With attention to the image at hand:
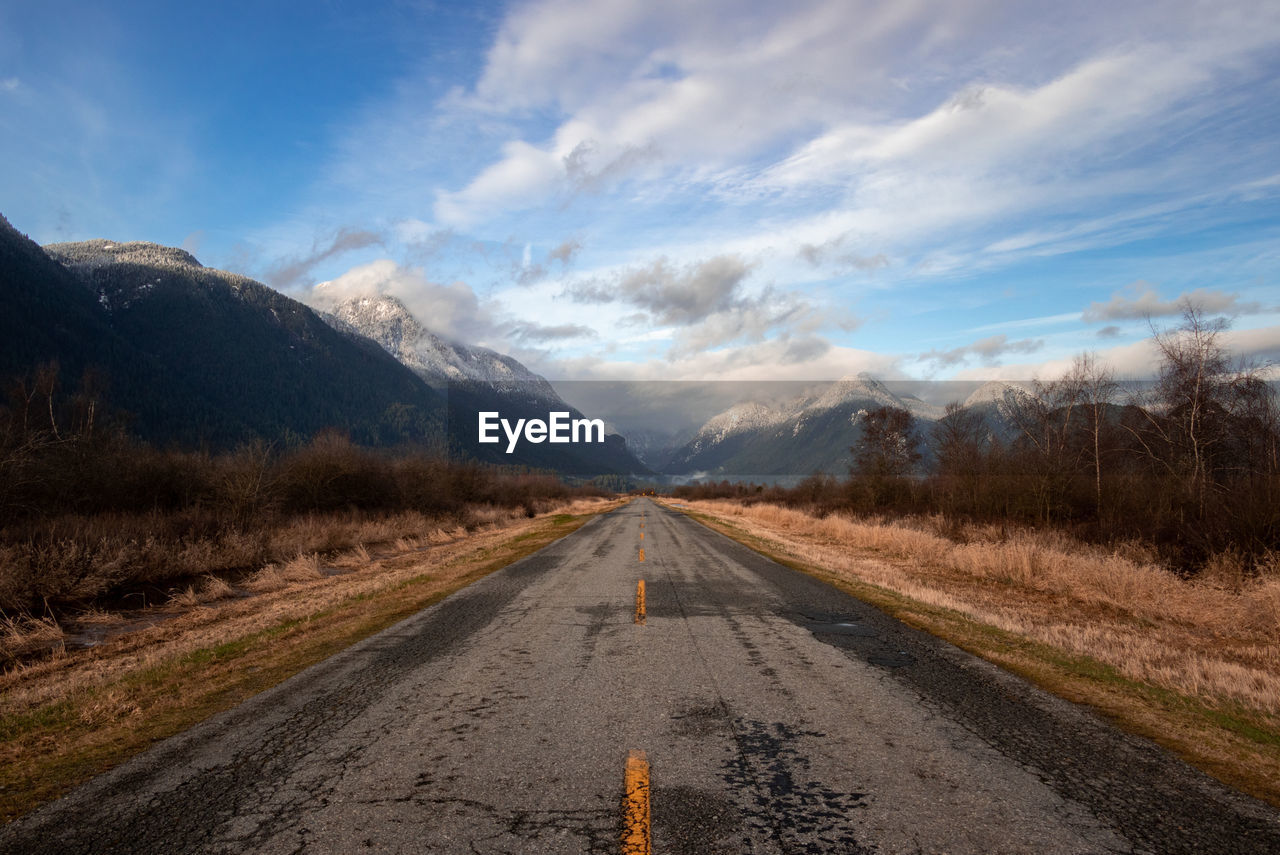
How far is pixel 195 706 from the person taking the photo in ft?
18.5

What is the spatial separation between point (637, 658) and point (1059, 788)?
159 inches

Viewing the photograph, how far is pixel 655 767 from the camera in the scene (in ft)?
13.3

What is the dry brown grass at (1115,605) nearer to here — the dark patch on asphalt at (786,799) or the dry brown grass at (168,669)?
the dark patch on asphalt at (786,799)

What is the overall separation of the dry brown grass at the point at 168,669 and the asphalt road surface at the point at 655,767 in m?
0.50

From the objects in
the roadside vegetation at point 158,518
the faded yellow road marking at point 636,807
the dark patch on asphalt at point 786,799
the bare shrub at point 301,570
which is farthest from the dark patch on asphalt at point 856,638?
the bare shrub at point 301,570

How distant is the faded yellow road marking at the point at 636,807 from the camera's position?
3.09 metres

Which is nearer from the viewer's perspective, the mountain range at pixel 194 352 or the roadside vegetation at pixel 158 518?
the roadside vegetation at pixel 158 518

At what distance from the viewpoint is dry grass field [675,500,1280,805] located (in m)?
5.12

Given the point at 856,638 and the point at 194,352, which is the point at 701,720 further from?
the point at 194,352

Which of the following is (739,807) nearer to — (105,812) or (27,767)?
(105,812)

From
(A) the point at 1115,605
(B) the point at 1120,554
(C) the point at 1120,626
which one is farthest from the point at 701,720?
(B) the point at 1120,554

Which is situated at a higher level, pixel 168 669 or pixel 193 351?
pixel 193 351

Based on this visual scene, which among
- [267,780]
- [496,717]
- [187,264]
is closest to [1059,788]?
[496,717]

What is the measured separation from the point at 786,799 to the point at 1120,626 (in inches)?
401
